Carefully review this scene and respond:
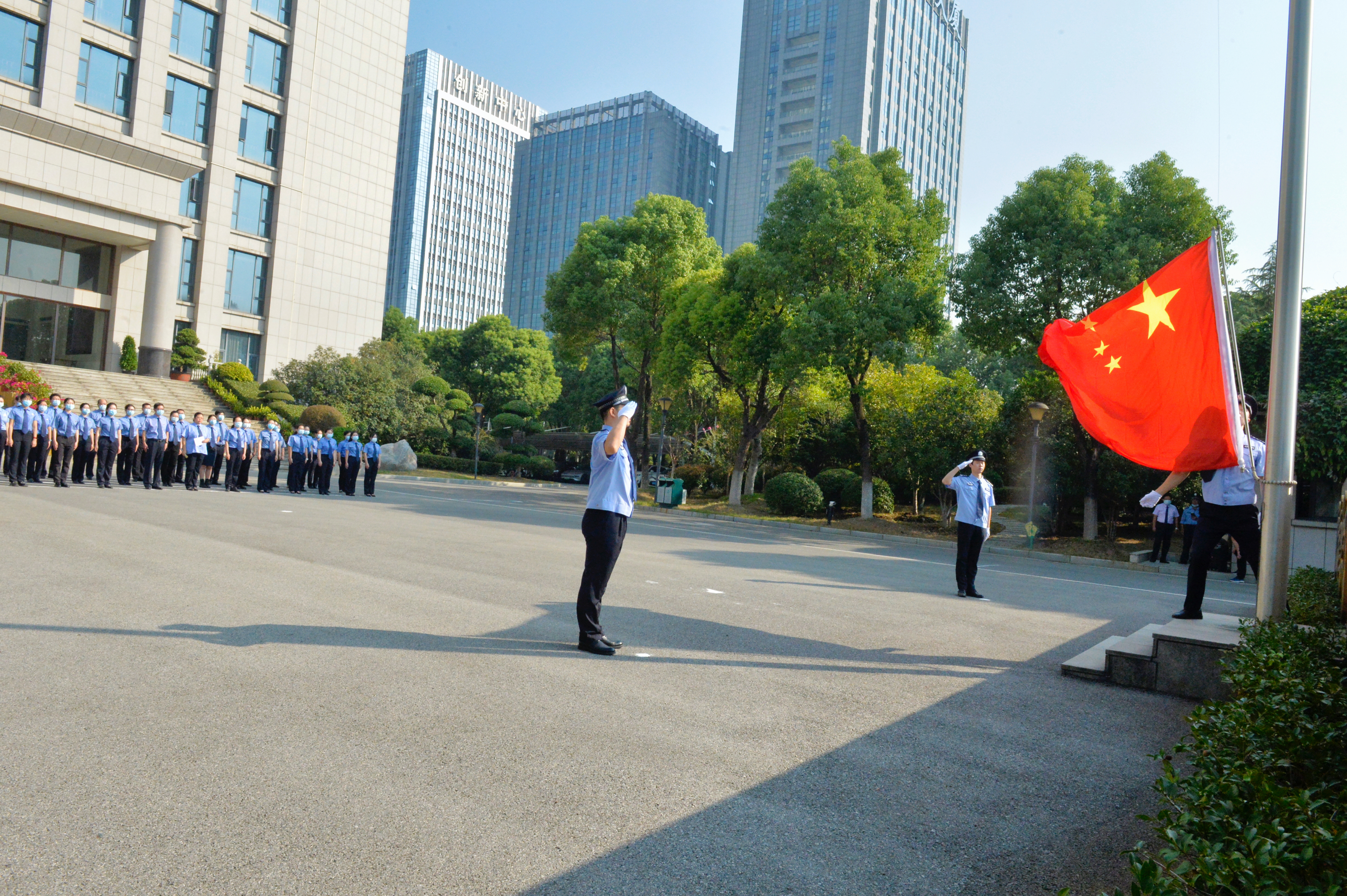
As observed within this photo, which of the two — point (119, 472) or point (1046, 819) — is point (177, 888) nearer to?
point (1046, 819)

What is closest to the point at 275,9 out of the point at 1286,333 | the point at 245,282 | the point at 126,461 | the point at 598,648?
the point at 245,282

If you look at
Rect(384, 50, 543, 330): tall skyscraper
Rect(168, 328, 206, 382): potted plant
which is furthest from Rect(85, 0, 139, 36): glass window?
Rect(384, 50, 543, 330): tall skyscraper

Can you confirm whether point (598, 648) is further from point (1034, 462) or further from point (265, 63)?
point (265, 63)

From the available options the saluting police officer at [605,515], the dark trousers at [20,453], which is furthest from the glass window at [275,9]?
the saluting police officer at [605,515]

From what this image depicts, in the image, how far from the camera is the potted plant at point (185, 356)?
37.9 m

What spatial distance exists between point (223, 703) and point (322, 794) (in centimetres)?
143

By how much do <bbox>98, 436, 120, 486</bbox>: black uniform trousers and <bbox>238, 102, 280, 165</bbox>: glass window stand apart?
2770 centimetres

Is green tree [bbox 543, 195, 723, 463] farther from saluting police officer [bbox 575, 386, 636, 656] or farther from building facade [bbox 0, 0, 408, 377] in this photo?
saluting police officer [bbox 575, 386, 636, 656]

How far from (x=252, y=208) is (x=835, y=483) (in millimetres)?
32158

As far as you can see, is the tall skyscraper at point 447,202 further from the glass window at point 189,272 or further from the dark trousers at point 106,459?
the dark trousers at point 106,459

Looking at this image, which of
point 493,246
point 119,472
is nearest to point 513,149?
point 493,246

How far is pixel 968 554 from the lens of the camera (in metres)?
10.4

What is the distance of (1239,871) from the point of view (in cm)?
209

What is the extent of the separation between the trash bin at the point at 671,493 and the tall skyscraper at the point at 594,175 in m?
99.2
